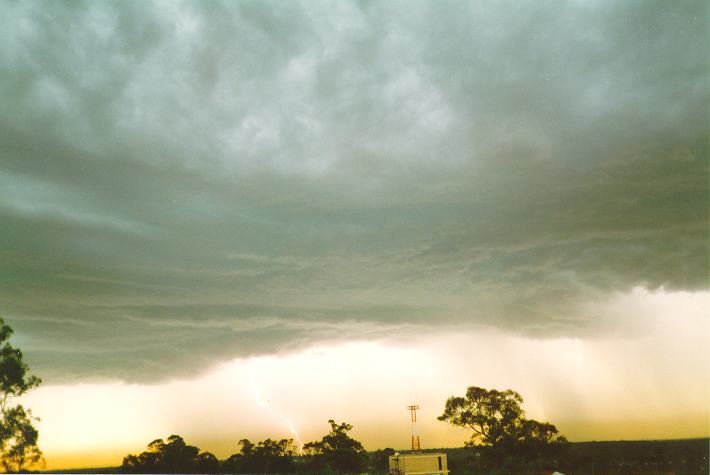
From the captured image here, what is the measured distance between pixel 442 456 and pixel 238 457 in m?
33.7

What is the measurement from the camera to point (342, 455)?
86688 mm

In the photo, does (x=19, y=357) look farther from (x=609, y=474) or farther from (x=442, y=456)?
(x=609, y=474)

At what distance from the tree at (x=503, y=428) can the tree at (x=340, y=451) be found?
58.9 feet

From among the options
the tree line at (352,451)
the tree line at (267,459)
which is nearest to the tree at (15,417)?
the tree line at (352,451)

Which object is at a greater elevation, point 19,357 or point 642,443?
point 19,357

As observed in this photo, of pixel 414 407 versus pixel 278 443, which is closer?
pixel 414 407

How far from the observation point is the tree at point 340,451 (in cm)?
8538

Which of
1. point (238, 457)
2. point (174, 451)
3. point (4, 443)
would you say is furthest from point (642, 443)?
point (4, 443)

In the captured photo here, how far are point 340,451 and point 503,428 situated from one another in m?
27.6

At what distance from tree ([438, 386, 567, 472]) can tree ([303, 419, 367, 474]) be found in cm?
1796

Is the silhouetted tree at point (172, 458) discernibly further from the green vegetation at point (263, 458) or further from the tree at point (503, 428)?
the tree at point (503, 428)

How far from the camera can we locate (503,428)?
72438mm

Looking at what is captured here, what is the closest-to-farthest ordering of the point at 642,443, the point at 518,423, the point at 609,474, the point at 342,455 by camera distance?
the point at 609,474
the point at 518,423
the point at 342,455
the point at 642,443

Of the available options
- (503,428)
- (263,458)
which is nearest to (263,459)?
(263,458)
